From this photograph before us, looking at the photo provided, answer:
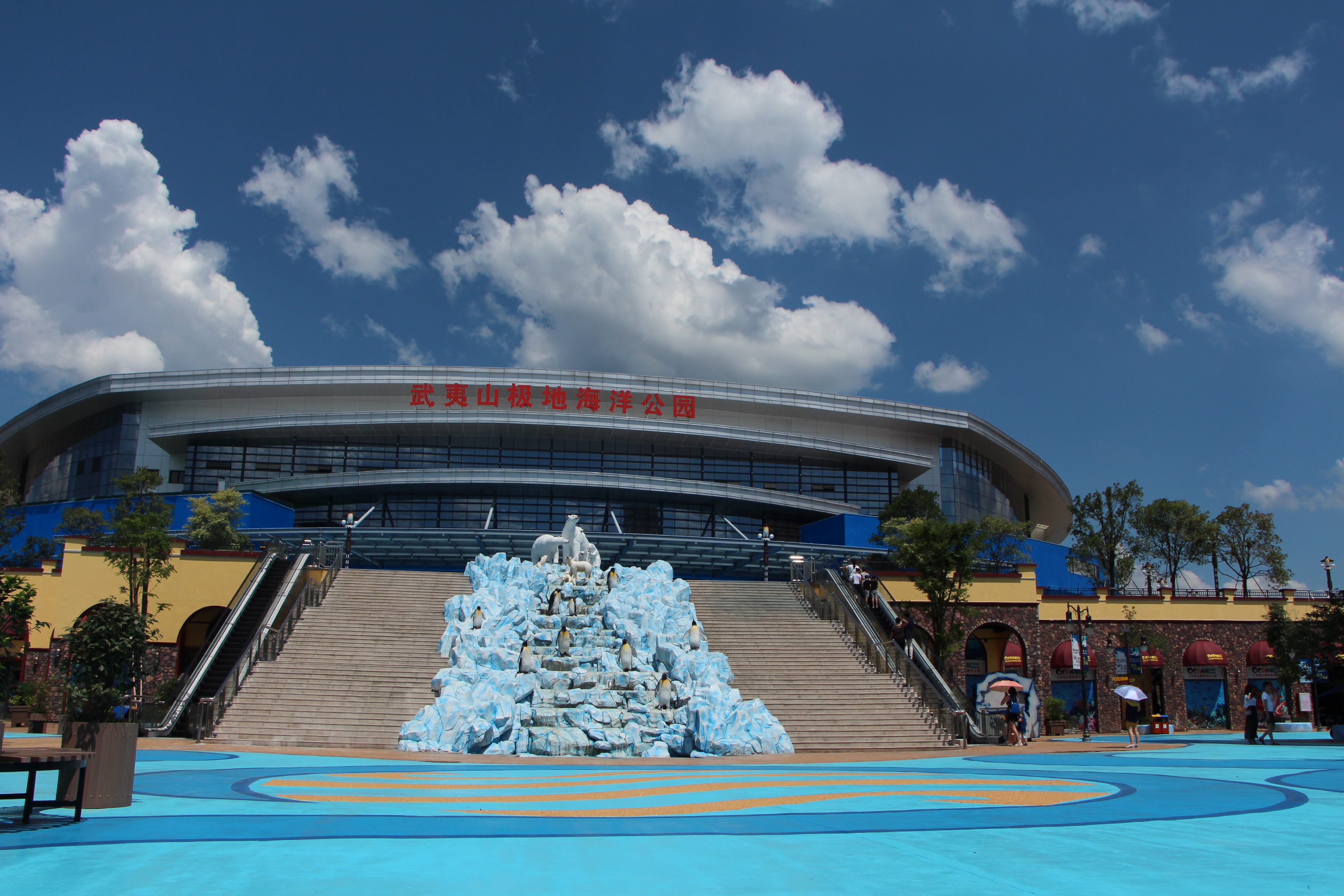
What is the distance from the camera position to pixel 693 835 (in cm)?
871

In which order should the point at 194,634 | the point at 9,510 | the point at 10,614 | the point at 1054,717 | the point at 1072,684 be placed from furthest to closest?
the point at 9,510 < the point at 1072,684 < the point at 194,634 < the point at 1054,717 < the point at 10,614

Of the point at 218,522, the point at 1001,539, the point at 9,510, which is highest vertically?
the point at 9,510

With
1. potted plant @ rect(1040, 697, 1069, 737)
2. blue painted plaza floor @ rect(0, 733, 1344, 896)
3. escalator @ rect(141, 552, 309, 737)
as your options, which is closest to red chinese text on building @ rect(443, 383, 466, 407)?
escalator @ rect(141, 552, 309, 737)

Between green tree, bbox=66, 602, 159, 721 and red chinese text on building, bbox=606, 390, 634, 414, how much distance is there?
44727 millimetres

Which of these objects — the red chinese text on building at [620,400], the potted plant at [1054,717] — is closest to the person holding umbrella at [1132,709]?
the potted plant at [1054,717]

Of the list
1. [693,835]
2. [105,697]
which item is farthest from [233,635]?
[693,835]

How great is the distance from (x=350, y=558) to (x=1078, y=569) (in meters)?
43.9

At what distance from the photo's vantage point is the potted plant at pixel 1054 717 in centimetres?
3372

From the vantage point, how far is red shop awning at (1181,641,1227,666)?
40.6 metres

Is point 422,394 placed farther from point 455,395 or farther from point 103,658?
point 103,658

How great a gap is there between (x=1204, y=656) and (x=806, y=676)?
23.7 meters

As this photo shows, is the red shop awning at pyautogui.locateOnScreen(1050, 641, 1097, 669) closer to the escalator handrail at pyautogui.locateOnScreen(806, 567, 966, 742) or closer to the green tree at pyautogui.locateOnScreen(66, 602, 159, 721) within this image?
the escalator handrail at pyautogui.locateOnScreen(806, 567, 966, 742)

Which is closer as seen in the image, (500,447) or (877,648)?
(877,648)

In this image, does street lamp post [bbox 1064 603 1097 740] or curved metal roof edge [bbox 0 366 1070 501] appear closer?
street lamp post [bbox 1064 603 1097 740]
